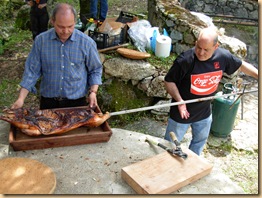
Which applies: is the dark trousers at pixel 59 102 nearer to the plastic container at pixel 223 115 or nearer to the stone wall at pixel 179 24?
the plastic container at pixel 223 115

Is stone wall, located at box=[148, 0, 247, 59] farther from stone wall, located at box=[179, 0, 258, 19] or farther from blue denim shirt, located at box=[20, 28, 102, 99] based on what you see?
stone wall, located at box=[179, 0, 258, 19]

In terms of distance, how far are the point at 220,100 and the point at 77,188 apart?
159 inches

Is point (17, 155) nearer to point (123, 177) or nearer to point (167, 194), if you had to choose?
point (123, 177)

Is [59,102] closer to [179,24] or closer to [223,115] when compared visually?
[223,115]

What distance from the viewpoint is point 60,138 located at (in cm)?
317

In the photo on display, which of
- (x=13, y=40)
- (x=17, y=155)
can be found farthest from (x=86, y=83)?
(x=13, y=40)

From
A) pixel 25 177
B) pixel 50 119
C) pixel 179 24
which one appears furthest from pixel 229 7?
pixel 25 177

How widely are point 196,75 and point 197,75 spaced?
1cm

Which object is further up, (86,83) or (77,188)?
(86,83)

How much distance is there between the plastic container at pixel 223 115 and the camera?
607 centimetres

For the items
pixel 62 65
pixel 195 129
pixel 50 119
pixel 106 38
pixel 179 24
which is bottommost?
pixel 195 129

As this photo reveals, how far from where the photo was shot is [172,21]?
22.8 ft

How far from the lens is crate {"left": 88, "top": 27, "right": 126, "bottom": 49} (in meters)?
6.38

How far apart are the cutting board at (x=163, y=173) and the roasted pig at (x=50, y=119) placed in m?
0.70
